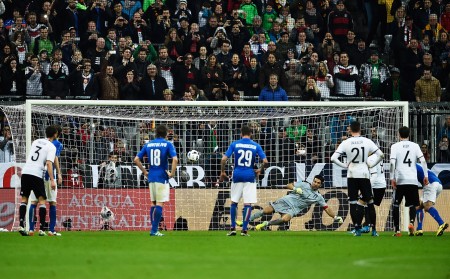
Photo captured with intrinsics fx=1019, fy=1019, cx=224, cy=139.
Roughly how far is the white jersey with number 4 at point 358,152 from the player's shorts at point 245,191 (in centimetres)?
179

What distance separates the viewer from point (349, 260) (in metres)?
13.2

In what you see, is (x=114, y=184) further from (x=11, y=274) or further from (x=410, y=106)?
(x=11, y=274)

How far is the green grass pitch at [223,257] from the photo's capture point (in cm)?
1148

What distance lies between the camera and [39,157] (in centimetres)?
1883

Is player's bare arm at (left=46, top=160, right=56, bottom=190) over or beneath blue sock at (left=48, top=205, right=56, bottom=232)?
over

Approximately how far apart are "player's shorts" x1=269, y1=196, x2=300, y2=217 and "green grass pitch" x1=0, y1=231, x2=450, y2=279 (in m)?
3.88

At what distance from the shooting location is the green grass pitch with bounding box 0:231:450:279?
11.5m

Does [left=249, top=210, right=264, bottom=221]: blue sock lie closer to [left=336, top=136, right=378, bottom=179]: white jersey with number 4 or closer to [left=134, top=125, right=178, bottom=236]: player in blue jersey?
[left=336, top=136, right=378, bottom=179]: white jersey with number 4

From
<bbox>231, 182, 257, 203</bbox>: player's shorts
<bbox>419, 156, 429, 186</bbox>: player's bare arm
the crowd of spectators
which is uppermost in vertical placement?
the crowd of spectators

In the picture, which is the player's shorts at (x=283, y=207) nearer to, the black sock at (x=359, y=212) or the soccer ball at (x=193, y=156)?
the soccer ball at (x=193, y=156)

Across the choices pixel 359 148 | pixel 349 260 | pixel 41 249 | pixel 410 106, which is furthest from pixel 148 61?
pixel 349 260

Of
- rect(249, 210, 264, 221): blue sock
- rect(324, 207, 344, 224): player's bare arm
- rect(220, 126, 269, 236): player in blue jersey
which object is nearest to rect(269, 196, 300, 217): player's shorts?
rect(249, 210, 264, 221): blue sock

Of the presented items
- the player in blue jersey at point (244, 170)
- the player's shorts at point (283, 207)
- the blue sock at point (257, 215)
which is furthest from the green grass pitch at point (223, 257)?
the blue sock at point (257, 215)

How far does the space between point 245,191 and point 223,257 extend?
562cm
